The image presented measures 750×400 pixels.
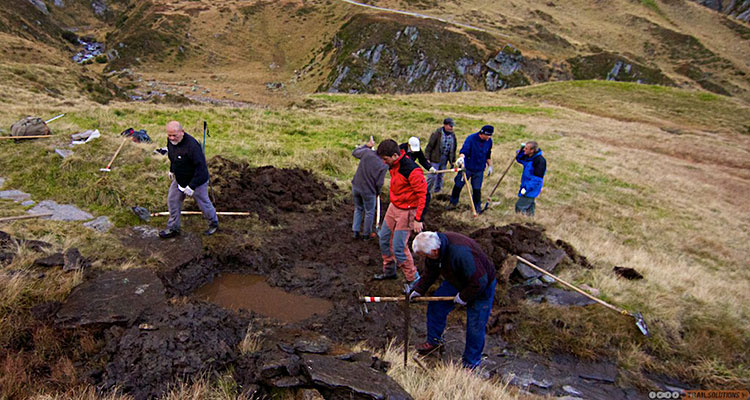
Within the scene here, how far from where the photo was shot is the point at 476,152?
27.8 ft

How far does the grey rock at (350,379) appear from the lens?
3.06 m

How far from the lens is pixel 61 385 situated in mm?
3135

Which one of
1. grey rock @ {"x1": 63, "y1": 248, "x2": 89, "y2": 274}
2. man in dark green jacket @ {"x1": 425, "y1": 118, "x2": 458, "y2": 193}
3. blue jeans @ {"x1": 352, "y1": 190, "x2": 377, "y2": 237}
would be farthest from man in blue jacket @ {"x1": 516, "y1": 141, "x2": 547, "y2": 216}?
grey rock @ {"x1": 63, "y1": 248, "x2": 89, "y2": 274}

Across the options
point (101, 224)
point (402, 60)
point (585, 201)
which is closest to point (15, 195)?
point (101, 224)

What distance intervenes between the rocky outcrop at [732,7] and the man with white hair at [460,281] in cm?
13115

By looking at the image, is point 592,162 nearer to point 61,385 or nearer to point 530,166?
point 530,166

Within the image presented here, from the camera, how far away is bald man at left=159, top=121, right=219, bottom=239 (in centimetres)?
594

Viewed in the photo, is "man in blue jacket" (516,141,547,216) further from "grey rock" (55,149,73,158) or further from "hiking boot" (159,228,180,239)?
"grey rock" (55,149,73,158)

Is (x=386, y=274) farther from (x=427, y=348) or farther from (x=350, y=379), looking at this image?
(x=350, y=379)

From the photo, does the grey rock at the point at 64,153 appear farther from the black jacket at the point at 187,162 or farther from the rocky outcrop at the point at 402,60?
the rocky outcrop at the point at 402,60

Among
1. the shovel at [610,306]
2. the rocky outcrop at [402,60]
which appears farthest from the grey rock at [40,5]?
the shovel at [610,306]

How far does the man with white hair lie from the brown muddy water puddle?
1.69m

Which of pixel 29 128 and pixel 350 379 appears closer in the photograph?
pixel 350 379

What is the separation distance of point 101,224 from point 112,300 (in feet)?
9.94
